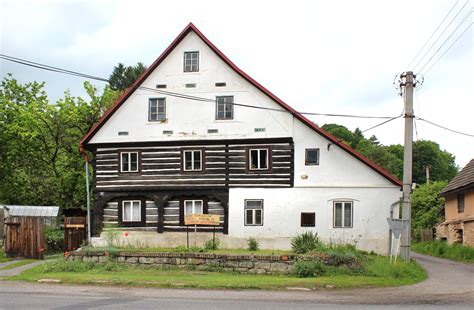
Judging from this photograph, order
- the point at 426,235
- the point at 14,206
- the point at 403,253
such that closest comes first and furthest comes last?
the point at 403,253, the point at 14,206, the point at 426,235

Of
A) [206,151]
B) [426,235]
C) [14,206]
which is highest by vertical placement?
[206,151]

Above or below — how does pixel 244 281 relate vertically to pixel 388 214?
below

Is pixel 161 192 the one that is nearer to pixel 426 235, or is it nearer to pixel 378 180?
pixel 378 180

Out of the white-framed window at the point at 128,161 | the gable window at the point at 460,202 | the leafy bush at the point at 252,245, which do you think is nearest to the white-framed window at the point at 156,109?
the white-framed window at the point at 128,161

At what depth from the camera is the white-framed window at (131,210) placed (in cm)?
3039

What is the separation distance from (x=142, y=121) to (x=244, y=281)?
14176mm

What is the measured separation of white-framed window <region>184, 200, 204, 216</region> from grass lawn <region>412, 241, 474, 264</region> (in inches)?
581

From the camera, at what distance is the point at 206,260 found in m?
23.0

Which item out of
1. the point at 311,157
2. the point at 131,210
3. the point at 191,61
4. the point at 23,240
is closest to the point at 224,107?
the point at 191,61

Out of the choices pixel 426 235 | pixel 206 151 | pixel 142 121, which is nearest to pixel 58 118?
pixel 142 121

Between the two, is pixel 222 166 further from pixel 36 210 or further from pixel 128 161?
pixel 36 210

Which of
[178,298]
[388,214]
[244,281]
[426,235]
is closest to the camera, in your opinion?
[178,298]

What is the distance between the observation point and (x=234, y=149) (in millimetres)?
29453

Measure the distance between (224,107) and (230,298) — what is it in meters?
15.8
